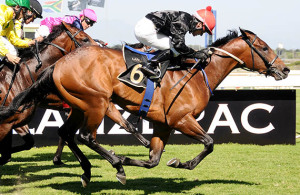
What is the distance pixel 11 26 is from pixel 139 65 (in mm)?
1846

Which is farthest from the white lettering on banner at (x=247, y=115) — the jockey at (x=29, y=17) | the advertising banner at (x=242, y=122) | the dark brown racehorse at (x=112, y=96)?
the jockey at (x=29, y=17)

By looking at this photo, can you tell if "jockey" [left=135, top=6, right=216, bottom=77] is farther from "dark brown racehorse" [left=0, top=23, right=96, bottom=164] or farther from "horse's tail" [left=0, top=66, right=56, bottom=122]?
"dark brown racehorse" [left=0, top=23, right=96, bottom=164]

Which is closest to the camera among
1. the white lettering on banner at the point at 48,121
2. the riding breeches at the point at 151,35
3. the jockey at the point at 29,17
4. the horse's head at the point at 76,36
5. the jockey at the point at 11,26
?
the riding breeches at the point at 151,35

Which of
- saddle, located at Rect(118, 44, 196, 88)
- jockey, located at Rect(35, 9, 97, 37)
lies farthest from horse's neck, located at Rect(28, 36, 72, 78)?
saddle, located at Rect(118, 44, 196, 88)

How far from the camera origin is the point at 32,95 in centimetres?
565

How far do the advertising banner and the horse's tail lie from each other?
3.54 m

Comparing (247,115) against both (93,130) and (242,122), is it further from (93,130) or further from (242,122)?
(93,130)

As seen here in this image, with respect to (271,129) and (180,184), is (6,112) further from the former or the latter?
(271,129)

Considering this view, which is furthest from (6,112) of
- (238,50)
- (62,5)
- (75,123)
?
(62,5)

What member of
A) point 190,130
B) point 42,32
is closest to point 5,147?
point 42,32

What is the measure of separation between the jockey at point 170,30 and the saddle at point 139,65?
0.06m

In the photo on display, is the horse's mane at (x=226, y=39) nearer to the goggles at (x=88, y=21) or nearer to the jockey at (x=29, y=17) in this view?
the jockey at (x=29, y=17)

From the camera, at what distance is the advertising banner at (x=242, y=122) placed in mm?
9195

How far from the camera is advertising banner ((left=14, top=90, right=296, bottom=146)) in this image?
30.2ft
